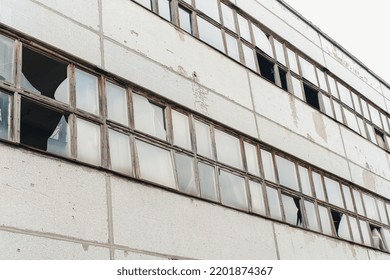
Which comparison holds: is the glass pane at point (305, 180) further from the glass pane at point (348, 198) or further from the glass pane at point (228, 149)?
the glass pane at point (228, 149)

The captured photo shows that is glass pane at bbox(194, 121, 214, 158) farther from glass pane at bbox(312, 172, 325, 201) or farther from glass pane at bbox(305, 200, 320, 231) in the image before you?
glass pane at bbox(312, 172, 325, 201)

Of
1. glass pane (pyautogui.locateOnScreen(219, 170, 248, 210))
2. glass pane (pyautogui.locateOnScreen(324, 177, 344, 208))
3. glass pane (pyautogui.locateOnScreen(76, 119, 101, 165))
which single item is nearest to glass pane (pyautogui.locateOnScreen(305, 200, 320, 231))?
glass pane (pyautogui.locateOnScreen(324, 177, 344, 208))

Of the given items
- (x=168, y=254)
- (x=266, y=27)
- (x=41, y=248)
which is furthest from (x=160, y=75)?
(x=266, y=27)

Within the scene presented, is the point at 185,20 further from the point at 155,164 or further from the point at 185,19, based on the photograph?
the point at 155,164

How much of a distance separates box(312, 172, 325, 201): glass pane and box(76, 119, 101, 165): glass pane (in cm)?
580

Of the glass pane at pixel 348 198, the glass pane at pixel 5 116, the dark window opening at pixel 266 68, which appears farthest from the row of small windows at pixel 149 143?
the dark window opening at pixel 266 68

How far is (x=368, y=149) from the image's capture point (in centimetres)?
1462

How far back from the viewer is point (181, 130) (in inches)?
339

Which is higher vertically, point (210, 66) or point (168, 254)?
point (210, 66)

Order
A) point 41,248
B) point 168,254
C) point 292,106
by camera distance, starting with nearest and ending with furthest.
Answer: point 41,248 → point 168,254 → point 292,106

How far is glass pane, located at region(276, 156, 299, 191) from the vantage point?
10.5m

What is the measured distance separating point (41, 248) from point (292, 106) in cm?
745

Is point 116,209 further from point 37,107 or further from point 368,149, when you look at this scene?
point 368,149

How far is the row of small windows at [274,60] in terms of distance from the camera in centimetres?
1034
